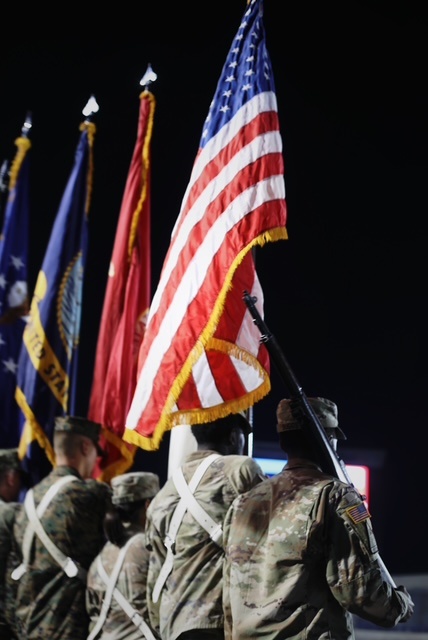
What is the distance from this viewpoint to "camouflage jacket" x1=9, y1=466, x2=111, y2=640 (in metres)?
5.44

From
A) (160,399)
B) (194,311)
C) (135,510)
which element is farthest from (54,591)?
(194,311)

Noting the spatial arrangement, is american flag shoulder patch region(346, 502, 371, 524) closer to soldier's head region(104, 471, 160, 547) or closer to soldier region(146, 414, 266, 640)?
soldier region(146, 414, 266, 640)

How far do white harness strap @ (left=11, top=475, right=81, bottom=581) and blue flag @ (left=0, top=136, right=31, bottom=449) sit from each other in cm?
213

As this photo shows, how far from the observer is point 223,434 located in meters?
4.59

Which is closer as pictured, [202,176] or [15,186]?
[202,176]

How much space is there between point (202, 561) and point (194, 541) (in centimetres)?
11

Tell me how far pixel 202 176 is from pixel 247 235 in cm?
70

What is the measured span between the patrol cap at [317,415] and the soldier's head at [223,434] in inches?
28.1

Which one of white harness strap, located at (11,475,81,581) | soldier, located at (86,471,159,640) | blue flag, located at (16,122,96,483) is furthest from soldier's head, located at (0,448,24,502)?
soldier, located at (86,471,159,640)

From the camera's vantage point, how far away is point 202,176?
5.53m

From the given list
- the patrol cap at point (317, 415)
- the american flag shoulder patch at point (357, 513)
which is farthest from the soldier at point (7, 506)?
the american flag shoulder patch at point (357, 513)

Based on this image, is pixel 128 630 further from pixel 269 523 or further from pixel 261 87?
pixel 261 87

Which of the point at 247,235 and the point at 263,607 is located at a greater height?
the point at 247,235

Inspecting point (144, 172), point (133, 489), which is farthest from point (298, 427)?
point (144, 172)
